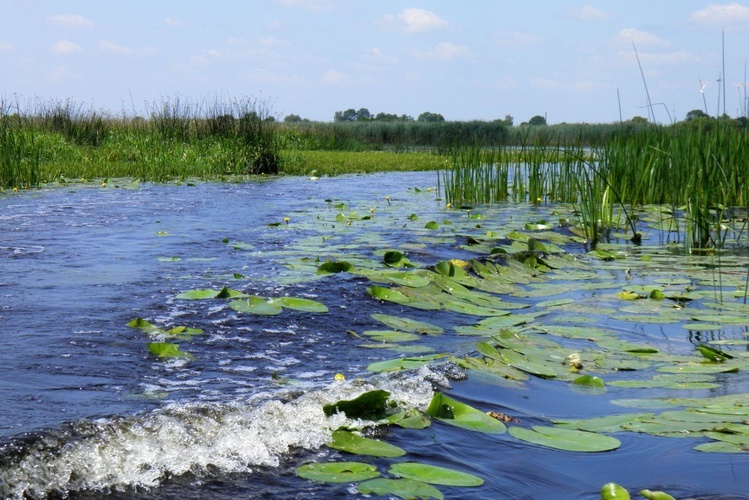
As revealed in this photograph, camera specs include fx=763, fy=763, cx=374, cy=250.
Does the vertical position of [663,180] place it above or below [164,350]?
above

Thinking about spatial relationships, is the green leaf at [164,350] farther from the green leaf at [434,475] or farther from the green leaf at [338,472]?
the green leaf at [434,475]

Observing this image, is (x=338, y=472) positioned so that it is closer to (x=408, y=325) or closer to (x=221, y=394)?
(x=221, y=394)

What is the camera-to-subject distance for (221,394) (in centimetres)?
282

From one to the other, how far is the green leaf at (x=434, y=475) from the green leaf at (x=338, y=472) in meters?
0.07

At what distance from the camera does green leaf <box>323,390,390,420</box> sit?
2.54 metres

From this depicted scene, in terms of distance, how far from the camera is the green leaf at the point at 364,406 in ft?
8.34

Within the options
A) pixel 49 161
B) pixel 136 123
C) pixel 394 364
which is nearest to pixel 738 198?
pixel 394 364

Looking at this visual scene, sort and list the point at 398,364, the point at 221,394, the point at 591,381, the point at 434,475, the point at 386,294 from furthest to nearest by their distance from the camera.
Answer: the point at 386,294, the point at 398,364, the point at 591,381, the point at 221,394, the point at 434,475

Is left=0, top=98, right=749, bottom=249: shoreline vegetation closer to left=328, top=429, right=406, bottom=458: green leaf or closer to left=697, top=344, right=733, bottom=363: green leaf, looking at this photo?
left=697, top=344, right=733, bottom=363: green leaf

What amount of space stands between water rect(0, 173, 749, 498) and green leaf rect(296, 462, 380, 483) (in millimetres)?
30

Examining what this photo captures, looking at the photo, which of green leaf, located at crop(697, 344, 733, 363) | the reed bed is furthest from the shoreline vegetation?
green leaf, located at crop(697, 344, 733, 363)

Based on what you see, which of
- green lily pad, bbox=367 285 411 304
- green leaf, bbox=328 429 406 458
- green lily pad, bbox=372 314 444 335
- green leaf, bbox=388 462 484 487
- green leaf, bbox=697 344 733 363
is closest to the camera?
green leaf, bbox=388 462 484 487

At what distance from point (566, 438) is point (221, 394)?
4.08 feet

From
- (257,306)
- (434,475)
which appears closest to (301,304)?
(257,306)
